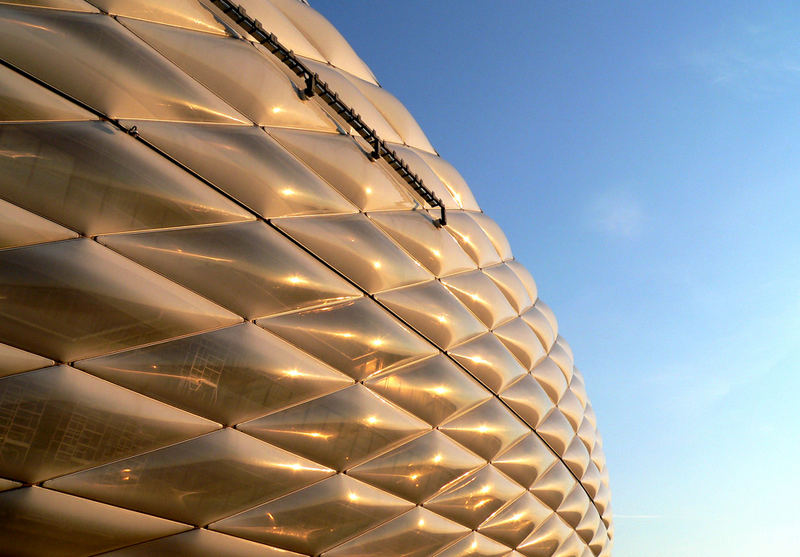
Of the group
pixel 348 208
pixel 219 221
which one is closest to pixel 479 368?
pixel 348 208

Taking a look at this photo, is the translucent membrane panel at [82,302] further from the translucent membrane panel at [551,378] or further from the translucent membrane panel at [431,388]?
the translucent membrane panel at [551,378]

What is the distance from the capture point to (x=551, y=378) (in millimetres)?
10492

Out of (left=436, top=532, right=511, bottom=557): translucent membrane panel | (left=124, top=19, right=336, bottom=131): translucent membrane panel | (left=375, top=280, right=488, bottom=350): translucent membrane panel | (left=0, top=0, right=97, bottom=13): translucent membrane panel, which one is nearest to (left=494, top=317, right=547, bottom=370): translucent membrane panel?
(left=375, top=280, right=488, bottom=350): translucent membrane panel

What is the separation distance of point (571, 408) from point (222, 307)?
8.05m

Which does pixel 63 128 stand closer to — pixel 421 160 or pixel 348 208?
pixel 348 208

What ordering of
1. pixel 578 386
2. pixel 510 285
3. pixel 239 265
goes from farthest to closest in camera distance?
pixel 578 386 → pixel 510 285 → pixel 239 265

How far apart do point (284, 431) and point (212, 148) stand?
2.80 meters

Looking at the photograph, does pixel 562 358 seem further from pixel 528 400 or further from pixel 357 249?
pixel 357 249

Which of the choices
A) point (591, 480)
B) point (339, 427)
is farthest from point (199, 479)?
point (591, 480)

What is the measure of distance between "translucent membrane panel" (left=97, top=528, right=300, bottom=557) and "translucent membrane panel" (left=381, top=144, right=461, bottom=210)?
5118 millimetres

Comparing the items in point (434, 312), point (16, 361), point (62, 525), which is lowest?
point (62, 525)

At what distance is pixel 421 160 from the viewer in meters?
8.78

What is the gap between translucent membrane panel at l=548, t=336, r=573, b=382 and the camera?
11.5 m

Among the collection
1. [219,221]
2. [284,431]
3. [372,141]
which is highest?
[372,141]
